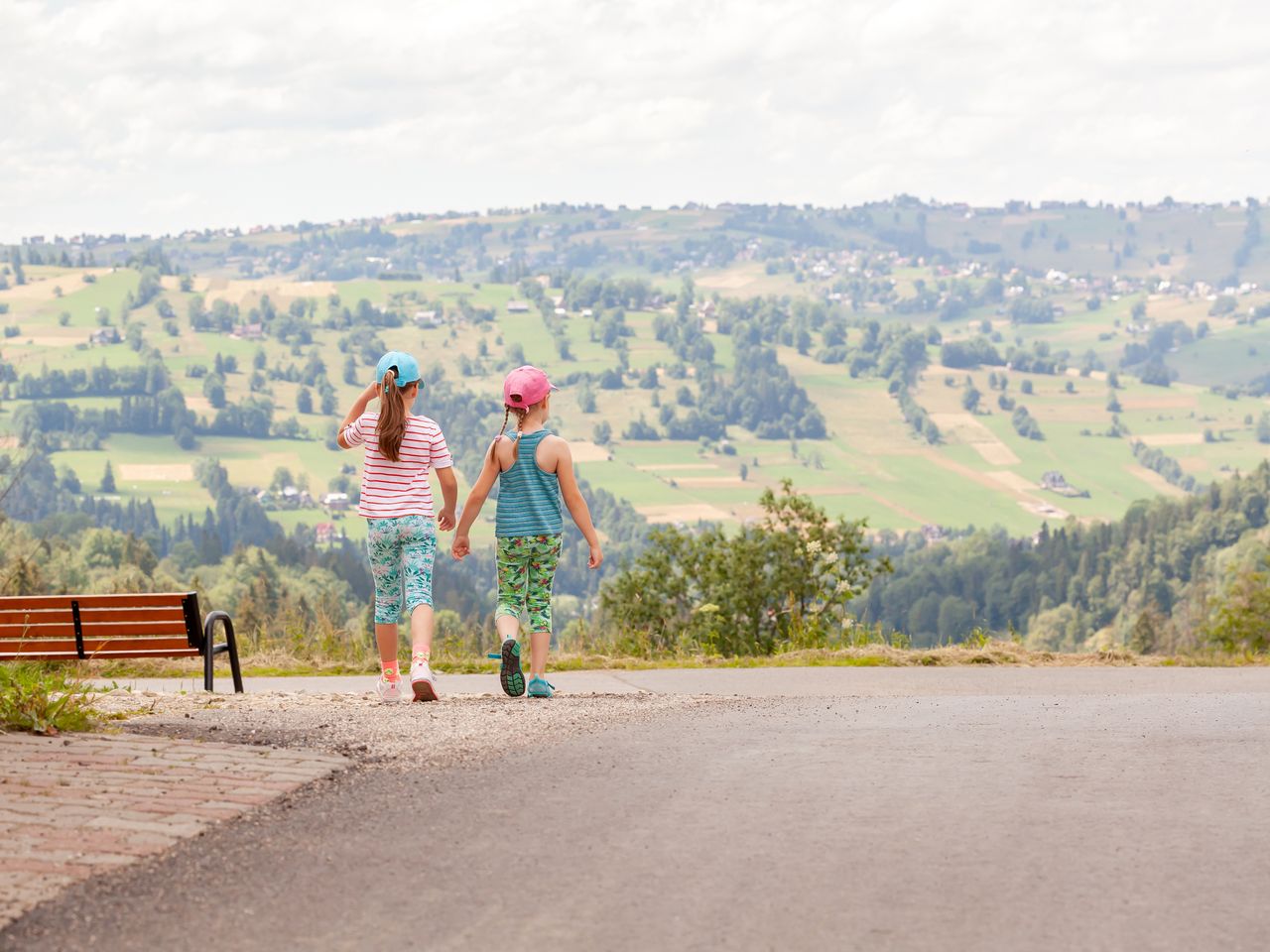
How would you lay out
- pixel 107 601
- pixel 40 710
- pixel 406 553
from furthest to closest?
pixel 107 601 → pixel 406 553 → pixel 40 710

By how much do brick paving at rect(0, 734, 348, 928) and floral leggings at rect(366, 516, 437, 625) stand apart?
2.47 meters

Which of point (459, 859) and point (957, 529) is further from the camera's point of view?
point (957, 529)

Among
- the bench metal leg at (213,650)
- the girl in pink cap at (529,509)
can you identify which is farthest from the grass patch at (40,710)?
the bench metal leg at (213,650)

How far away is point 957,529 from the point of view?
614ft

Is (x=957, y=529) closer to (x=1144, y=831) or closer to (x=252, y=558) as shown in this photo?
(x=252, y=558)

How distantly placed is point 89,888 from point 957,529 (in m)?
186

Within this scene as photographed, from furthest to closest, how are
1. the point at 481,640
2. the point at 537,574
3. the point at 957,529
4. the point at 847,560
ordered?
the point at 957,529 < the point at 481,640 < the point at 847,560 < the point at 537,574

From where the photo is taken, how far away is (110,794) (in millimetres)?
5824

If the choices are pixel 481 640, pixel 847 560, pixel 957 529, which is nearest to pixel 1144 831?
pixel 847 560

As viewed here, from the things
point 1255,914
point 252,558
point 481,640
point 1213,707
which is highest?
point 1255,914

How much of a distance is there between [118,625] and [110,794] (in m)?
5.63

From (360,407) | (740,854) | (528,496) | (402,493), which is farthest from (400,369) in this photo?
(740,854)

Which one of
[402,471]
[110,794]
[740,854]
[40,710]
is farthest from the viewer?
[402,471]

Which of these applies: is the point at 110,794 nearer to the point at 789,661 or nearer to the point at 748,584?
the point at 789,661
